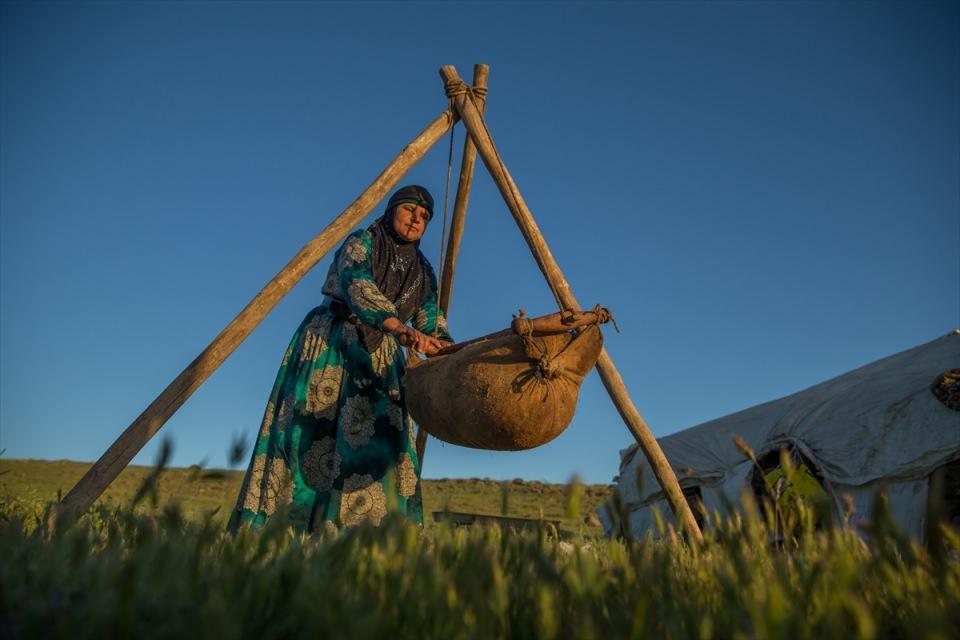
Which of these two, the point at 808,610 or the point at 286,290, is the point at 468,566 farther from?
the point at 286,290

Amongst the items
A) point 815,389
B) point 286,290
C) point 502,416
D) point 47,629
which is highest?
point 815,389

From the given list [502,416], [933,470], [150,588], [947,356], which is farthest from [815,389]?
[150,588]

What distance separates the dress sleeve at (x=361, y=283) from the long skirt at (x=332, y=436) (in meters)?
0.34

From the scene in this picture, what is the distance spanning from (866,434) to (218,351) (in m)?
6.91

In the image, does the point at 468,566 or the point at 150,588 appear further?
the point at 468,566

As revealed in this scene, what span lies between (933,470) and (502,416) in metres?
6.01

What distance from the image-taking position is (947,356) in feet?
26.4

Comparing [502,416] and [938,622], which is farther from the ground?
[502,416]

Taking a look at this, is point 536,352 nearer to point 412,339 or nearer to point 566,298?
point 412,339

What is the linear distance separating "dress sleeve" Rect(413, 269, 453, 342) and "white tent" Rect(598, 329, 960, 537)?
258 cm

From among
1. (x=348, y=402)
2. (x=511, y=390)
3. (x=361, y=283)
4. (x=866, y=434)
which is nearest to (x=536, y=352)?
(x=511, y=390)

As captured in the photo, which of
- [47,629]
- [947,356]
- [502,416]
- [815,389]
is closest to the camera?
[47,629]

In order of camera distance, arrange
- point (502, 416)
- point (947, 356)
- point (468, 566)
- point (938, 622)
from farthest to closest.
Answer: point (947, 356) < point (502, 416) < point (468, 566) < point (938, 622)

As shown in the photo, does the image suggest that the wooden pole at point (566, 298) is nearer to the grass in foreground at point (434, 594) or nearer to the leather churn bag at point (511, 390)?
the leather churn bag at point (511, 390)
